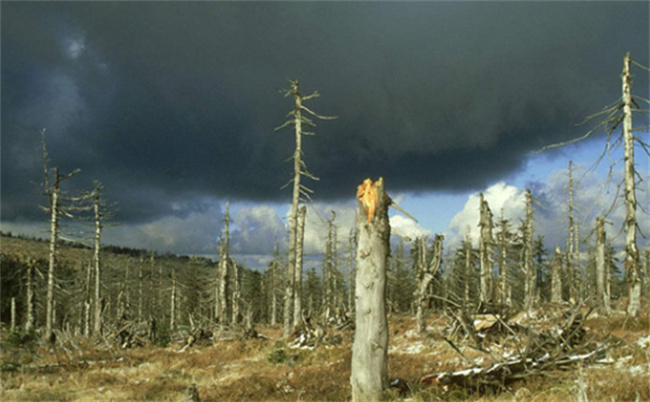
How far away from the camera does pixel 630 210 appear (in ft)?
47.4

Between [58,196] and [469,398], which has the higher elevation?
[58,196]

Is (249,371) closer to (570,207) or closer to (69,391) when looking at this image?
(69,391)

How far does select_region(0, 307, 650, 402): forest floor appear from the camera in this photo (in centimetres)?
788

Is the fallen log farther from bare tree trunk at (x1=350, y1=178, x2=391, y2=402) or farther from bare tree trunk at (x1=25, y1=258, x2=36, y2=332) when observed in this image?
bare tree trunk at (x1=25, y1=258, x2=36, y2=332)

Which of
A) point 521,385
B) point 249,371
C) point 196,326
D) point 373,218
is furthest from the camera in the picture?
point 196,326

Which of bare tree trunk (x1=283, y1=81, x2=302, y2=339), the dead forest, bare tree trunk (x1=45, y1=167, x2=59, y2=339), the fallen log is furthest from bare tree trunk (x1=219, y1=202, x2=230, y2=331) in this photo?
the fallen log

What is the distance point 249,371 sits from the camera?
1423 cm

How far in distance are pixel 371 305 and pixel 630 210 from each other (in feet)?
37.8

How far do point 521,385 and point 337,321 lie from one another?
15.2 meters

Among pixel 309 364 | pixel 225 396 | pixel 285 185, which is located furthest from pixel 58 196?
pixel 225 396

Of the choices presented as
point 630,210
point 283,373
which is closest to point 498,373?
point 283,373

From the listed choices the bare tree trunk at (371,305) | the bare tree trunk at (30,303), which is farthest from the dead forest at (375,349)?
the bare tree trunk at (30,303)

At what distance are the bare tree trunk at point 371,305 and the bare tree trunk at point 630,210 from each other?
10412mm

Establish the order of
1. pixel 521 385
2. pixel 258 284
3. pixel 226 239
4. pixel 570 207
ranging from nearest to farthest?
1. pixel 521 385
2. pixel 226 239
3. pixel 570 207
4. pixel 258 284
